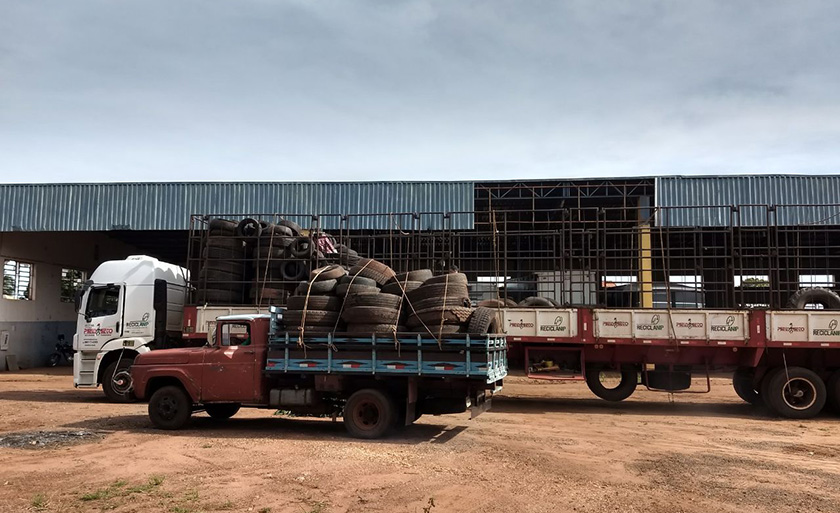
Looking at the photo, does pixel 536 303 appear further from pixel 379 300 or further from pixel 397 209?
pixel 397 209

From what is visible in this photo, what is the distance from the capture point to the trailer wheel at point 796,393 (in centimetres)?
1325

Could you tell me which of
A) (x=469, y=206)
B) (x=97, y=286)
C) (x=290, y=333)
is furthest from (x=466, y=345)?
(x=469, y=206)

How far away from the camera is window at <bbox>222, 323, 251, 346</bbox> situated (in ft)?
35.6

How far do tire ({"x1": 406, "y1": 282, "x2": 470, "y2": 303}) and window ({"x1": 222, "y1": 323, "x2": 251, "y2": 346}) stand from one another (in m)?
2.90

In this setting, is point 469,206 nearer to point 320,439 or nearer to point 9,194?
point 320,439

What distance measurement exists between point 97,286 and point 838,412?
16969 mm

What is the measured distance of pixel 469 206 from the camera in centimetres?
2292

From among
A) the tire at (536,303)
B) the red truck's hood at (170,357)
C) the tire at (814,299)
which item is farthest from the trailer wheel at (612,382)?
the red truck's hood at (170,357)

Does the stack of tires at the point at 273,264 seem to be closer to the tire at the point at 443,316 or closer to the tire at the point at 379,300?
the tire at the point at 379,300

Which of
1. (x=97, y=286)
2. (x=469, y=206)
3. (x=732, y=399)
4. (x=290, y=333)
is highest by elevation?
(x=469, y=206)

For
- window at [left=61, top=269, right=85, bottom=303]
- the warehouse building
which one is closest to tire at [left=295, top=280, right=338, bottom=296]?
the warehouse building

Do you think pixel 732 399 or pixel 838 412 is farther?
pixel 732 399

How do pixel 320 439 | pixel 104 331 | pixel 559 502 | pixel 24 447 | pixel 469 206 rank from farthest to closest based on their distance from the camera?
pixel 469 206 → pixel 104 331 → pixel 320 439 → pixel 24 447 → pixel 559 502

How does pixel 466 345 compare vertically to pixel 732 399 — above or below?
above
